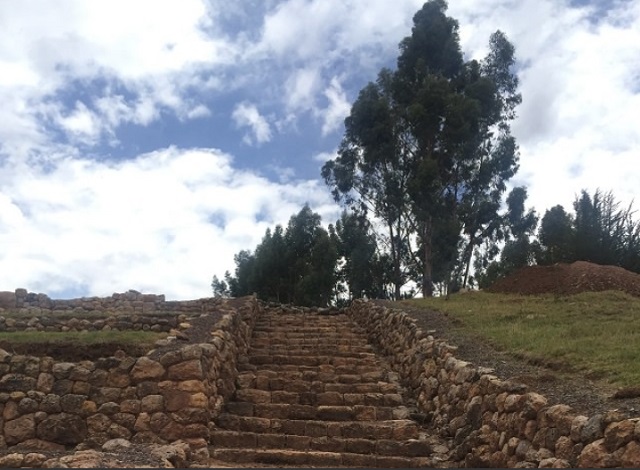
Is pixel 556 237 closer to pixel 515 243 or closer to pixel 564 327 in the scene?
pixel 515 243

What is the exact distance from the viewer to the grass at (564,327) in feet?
29.6

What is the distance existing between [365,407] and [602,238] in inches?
680

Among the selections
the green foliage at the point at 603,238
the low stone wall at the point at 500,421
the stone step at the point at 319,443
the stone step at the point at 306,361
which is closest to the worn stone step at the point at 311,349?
the stone step at the point at 306,361

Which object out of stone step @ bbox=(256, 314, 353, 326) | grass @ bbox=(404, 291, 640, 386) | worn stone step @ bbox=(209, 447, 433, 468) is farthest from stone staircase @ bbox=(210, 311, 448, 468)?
stone step @ bbox=(256, 314, 353, 326)

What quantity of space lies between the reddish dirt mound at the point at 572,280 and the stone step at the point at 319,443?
1102cm

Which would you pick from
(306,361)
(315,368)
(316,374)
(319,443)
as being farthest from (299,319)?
(319,443)

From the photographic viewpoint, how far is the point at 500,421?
8.04 meters

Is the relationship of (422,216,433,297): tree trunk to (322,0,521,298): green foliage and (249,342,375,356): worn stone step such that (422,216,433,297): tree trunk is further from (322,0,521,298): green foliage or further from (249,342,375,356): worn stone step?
(249,342,375,356): worn stone step

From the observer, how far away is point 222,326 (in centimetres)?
1325

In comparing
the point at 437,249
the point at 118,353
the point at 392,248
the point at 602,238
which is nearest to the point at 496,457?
the point at 118,353

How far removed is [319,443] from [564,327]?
5.38 meters

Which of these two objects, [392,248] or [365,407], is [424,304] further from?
[392,248]

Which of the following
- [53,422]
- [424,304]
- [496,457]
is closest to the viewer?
[496,457]

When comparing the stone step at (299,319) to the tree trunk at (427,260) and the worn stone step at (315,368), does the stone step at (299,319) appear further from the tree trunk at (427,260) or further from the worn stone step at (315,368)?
the tree trunk at (427,260)
